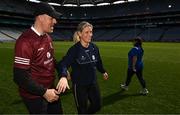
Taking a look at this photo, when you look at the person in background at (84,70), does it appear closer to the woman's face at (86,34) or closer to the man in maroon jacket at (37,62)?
the woman's face at (86,34)

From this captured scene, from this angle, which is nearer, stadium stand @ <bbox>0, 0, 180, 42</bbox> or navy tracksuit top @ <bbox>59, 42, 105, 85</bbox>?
navy tracksuit top @ <bbox>59, 42, 105, 85</bbox>

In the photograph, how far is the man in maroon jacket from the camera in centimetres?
399

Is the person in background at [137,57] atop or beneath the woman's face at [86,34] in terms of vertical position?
beneath

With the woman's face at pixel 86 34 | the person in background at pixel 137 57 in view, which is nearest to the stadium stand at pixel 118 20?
the person in background at pixel 137 57

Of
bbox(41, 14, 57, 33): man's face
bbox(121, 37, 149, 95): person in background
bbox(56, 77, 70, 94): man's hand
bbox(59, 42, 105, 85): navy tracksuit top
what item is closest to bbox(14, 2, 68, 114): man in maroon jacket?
bbox(41, 14, 57, 33): man's face

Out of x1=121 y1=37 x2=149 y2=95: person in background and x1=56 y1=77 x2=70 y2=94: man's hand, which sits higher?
x1=56 y1=77 x2=70 y2=94: man's hand

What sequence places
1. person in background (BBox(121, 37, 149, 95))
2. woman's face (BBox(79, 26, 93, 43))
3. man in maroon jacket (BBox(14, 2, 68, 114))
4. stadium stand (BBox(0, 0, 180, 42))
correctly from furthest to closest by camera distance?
stadium stand (BBox(0, 0, 180, 42))
person in background (BBox(121, 37, 149, 95))
woman's face (BBox(79, 26, 93, 43))
man in maroon jacket (BBox(14, 2, 68, 114))

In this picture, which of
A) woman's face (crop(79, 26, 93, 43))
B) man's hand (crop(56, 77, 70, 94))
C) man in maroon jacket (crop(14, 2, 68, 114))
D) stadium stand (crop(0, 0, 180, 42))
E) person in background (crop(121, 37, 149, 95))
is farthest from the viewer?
stadium stand (crop(0, 0, 180, 42))

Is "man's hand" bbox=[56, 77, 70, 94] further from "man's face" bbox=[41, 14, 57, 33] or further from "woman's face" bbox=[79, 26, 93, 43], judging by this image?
"woman's face" bbox=[79, 26, 93, 43]

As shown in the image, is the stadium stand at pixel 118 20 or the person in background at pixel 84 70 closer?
the person in background at pixel 84 70

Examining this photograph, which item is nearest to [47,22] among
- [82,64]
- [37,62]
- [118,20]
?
[37,62]

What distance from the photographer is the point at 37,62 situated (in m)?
4.38

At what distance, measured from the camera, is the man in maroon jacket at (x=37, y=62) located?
3.99 meters

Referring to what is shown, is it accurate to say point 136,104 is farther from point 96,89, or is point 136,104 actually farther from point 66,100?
point 96,89
